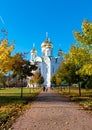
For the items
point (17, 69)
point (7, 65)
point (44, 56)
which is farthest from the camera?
point (44, 56)

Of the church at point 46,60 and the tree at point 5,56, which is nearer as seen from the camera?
the tree at point 5,56

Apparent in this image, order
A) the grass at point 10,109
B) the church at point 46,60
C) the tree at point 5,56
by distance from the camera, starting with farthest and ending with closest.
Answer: the church at point 46,60
the tree at point 5,56
the grass at point 10,109

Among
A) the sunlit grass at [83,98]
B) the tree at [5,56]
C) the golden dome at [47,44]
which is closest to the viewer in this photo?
the sunlit grass at [83,98]

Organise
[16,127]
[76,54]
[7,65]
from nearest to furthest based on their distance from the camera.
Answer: [16,127], [76,54], [7,65]

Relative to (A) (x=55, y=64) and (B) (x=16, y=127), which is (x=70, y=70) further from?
(A) (x=55, y=64)

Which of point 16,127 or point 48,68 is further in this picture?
point 48,68

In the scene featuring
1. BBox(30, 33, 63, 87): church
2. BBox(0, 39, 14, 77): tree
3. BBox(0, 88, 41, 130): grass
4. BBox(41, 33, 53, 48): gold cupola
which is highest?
BBox(41, 33, 53, 48): gold cupola

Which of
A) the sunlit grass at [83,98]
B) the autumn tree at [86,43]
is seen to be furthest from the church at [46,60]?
the autumn tree at [86,43]

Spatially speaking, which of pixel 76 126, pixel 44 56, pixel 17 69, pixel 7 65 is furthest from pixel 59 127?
pixel 44 56

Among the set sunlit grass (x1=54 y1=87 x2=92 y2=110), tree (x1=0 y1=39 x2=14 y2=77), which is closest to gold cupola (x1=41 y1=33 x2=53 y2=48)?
sunlit grass (x1=54 y1=87 x2=92 y2=110)

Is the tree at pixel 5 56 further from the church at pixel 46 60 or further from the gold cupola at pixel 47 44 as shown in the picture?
the church at pixel 46 60

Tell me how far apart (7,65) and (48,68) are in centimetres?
14150

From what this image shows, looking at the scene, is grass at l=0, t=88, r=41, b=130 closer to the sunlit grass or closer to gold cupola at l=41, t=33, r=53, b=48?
the sunlit grass

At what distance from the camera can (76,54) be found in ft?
93.6
